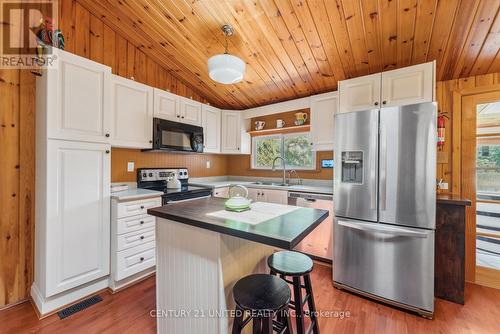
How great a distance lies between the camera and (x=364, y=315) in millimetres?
1807

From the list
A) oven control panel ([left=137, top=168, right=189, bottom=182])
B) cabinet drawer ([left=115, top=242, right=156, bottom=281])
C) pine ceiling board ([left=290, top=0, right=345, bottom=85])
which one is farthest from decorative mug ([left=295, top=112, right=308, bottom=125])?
cabinet drawer ([left=115, top=242, right=156, bottom=281])

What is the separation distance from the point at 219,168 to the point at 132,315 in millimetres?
2721

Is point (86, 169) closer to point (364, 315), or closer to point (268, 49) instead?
point (268, 49)

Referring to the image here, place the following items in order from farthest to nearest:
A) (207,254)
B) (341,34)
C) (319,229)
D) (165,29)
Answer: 1. (319,229)
2. (165,29)
3. (341,34)
4. (207,254)

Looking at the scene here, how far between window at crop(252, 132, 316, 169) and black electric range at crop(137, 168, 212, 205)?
132 cm

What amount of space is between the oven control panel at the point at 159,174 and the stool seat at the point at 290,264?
→ 2.13m

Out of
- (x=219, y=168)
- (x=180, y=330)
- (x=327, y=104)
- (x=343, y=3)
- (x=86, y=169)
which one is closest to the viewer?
(x=180, y=330)

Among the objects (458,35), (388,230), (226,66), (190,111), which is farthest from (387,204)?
(190,111)

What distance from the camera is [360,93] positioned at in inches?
90.5

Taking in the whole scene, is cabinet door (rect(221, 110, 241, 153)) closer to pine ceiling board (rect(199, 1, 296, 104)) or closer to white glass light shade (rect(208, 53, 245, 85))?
pine ceiling board (rect(199, 1, 296, 104))

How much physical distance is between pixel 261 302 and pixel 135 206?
173cm

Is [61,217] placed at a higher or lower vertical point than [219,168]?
lower

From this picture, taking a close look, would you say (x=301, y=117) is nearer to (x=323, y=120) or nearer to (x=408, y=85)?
(x=323, y=120)

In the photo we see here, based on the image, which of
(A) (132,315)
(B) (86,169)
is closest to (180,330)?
(A) (132,315)
